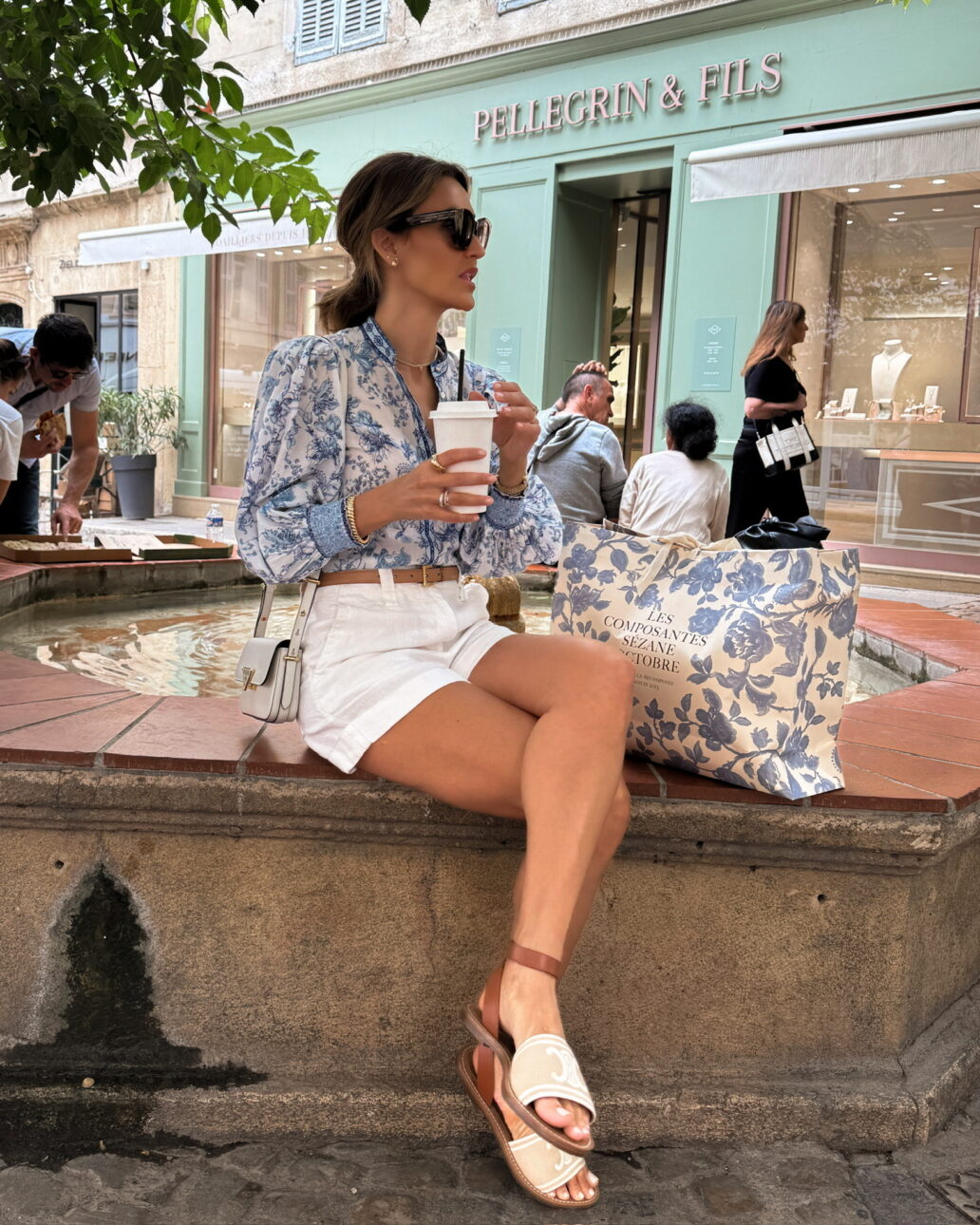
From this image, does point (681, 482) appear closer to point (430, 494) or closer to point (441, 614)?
point (441, 614)

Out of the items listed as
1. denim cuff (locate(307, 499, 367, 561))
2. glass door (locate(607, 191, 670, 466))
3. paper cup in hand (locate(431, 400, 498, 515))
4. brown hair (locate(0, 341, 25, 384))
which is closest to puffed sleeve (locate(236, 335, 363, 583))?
denim cuff (locate(307, 499, 367, 561))

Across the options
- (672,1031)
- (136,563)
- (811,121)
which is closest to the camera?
(672,1031)

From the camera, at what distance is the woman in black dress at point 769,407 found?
20.2 feet

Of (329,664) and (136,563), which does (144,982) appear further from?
(136,563)

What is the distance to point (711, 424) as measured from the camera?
5.71 m

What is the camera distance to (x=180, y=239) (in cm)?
1064

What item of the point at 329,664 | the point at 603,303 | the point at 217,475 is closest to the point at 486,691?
the point at 329,664

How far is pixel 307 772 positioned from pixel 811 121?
27.9 feet

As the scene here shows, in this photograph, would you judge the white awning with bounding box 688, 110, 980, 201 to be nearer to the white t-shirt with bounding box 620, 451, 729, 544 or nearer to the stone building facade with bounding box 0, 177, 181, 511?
the white t-shirt with bounding box 620, 451, 729, 544

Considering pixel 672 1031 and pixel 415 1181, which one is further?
pixel 672 1031

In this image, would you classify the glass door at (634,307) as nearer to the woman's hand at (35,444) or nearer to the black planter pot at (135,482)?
the black planter pot at (135,482)

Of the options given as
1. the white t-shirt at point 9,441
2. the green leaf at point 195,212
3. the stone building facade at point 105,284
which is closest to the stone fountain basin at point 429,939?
the green leaf at point 195,212

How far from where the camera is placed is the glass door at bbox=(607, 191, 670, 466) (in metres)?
11.1

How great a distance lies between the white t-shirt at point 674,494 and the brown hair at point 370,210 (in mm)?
3462
